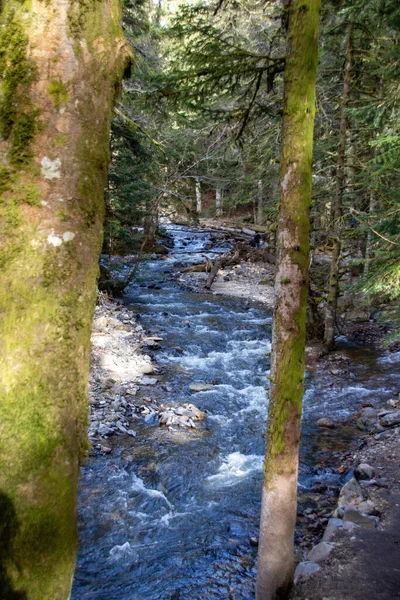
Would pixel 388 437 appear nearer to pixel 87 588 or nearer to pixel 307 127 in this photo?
pixel 87 588

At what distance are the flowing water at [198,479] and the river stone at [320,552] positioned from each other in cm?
77

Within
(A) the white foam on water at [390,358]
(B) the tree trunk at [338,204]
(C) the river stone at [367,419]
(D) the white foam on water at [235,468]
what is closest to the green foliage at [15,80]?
(D) the white foam on water at [235,468]

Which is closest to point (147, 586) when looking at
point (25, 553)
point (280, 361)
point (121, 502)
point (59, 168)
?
point (121, 502)

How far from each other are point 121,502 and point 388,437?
15.4ft

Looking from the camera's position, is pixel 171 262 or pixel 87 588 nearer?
pixel 87 588

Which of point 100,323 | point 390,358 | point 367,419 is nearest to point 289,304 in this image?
point 367,419

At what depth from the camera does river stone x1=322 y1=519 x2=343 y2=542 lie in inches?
196

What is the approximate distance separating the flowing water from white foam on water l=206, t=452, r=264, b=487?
0.06ft

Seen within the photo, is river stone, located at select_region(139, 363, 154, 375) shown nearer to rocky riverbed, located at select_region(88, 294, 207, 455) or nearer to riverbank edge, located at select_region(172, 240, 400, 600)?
rocky riverbed, located at select_region(88, 294, 207, 455)

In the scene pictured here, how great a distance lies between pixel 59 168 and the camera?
1589 millimetres

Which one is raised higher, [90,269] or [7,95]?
[7,95]

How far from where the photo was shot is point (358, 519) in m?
5.21

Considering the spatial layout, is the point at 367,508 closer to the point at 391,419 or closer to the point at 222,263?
the point at 391,419

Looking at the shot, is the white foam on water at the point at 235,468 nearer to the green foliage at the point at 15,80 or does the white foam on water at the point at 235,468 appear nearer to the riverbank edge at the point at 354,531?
the riverbank edge at the point at 354,531
